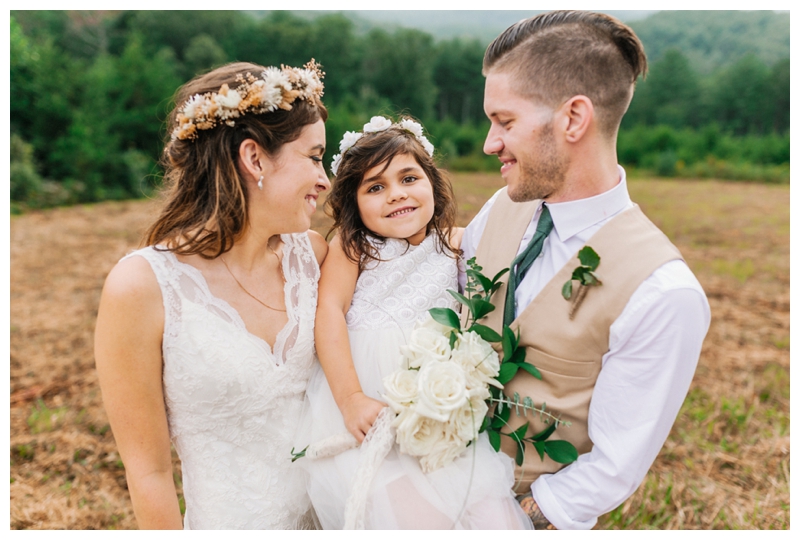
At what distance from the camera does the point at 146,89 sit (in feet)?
57.7

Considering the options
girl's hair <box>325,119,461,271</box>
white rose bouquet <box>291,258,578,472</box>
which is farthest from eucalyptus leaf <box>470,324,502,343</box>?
girl's hair <box>325,119,461,271</box>

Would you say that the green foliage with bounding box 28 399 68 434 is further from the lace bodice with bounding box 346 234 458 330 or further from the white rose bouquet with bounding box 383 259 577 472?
the white rose bouquet with bounding box 383 259 577 472

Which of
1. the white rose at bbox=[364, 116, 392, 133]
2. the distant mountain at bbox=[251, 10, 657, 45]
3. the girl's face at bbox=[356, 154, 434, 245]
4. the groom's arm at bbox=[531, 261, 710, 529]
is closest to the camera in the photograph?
the groom's arm at bbox=[531, 261, 710, 529]

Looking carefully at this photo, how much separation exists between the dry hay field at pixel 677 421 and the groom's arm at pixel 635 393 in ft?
5.84

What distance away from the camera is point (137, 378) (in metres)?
1.96

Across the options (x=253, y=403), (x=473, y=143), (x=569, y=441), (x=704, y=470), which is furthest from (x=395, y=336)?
(x=473, y=143)

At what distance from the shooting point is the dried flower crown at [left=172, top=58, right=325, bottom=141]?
2.01m

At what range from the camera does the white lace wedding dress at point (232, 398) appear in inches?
79.7

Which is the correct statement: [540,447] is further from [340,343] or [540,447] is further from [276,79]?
[276,79]

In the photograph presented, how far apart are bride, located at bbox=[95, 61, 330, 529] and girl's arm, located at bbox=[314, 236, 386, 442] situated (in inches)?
2.8

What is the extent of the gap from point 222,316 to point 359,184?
0.81 meters

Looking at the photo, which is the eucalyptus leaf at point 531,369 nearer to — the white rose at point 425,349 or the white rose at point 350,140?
the white rose at point 425,349

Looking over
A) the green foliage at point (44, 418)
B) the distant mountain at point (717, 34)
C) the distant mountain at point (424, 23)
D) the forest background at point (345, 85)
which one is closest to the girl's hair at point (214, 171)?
the green foliage at point (44, 418)

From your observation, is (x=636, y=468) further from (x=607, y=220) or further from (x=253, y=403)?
(x=253, y=403)
